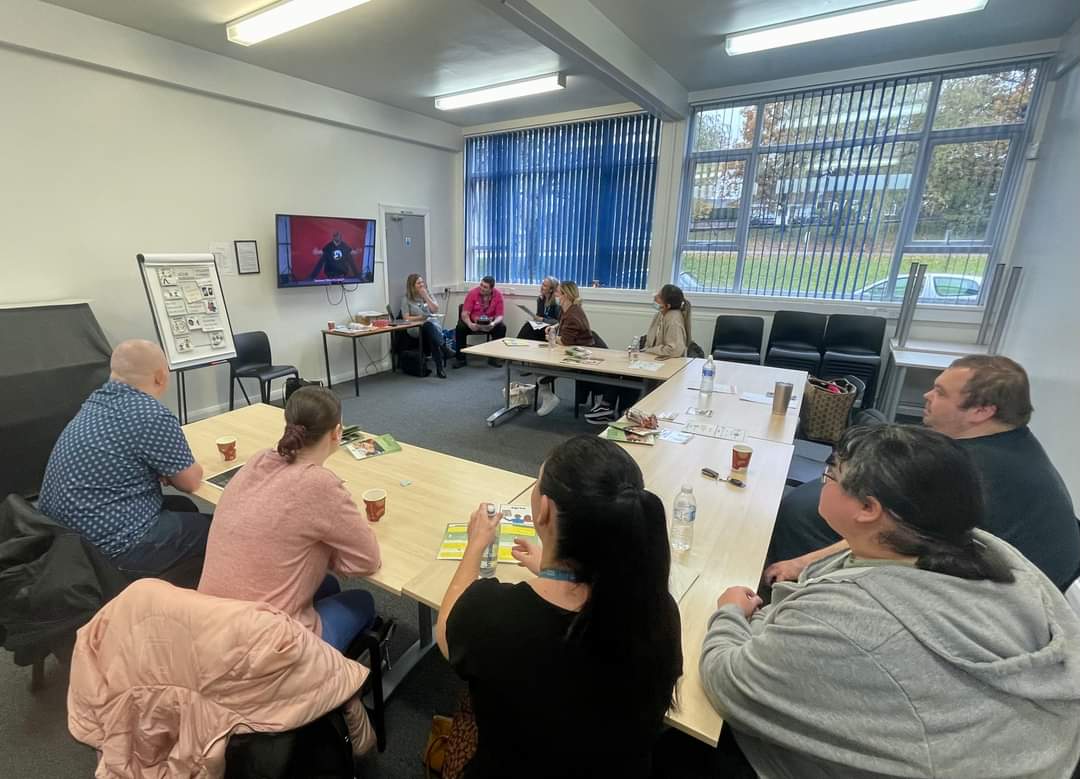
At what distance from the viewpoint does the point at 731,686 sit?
0.99 m

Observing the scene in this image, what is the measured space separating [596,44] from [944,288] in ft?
13.3

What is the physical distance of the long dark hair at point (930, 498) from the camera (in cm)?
90

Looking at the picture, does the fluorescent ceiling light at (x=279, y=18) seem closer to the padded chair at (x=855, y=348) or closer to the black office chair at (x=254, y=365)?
the black office chair at (x=254, y=365)

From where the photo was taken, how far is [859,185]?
4.83 m

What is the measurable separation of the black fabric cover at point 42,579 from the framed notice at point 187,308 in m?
2.82

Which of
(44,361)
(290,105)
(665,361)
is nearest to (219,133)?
(290,105)

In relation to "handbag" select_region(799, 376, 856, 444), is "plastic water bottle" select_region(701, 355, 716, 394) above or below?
above

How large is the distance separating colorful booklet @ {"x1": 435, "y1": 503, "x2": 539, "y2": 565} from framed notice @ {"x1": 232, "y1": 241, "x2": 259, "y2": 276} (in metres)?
4.36

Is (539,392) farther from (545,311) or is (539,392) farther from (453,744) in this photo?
(453,744)

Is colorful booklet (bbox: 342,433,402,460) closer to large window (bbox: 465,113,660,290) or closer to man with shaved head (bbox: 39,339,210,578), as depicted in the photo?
man with shaved head (bbox: 39,339,210,578)

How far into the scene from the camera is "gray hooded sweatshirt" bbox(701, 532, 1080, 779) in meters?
0.77

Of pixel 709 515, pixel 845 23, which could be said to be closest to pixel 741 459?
pixel 709 515

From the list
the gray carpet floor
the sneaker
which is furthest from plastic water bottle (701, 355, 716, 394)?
the sneaker

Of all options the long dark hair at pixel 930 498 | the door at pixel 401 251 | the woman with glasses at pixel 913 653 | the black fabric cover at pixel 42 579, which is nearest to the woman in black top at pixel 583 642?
the woman with glasses at pixel 913 653
